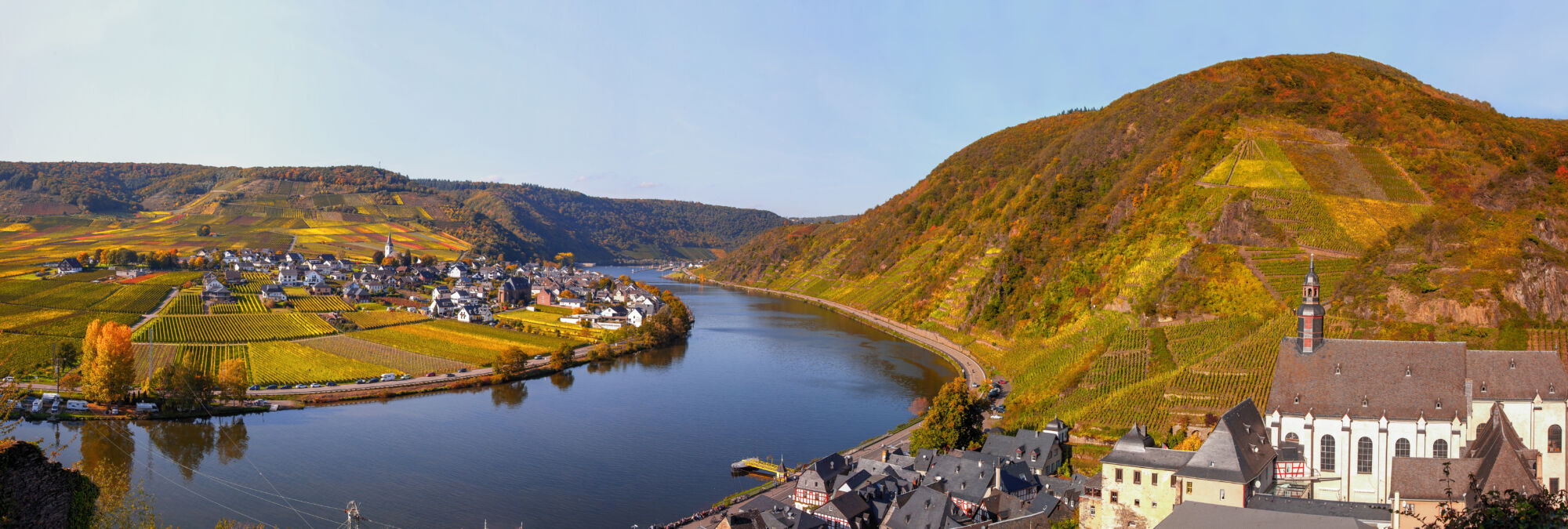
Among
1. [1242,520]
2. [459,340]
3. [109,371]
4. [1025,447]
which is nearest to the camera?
[1242,520]

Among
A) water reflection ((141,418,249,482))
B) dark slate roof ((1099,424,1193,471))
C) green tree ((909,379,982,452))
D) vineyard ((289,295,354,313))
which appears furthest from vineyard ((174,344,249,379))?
dark slate roof ((1099,424,1193,471))

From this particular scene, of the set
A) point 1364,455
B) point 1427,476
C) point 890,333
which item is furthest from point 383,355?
point 1427,476

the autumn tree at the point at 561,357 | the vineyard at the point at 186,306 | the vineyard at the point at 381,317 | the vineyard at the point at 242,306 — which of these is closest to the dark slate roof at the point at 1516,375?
the autumn tree at the point at 561,357

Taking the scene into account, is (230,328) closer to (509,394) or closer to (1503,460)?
(509,394)

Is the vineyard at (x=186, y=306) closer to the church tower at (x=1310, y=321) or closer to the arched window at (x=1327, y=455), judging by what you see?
the church tower at (x=1310, y=321)

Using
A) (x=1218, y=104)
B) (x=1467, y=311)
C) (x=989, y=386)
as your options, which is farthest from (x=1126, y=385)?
(x=1218, y=104)

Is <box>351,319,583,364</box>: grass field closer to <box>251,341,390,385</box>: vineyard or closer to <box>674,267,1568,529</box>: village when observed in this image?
<box>251,341,390,385</box>: vineyard

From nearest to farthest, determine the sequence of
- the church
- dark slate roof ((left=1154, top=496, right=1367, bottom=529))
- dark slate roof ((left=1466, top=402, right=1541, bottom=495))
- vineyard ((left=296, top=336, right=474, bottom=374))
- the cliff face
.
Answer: the cliff face < dark slate roof ((left=1154, top=496, right=1367, bottom=529)) < dark slate roof ((left=1466, top=402, right=1541, bottom=495)) < the church < vineyard ((left=296, top=336, right=474, bottom=374))
